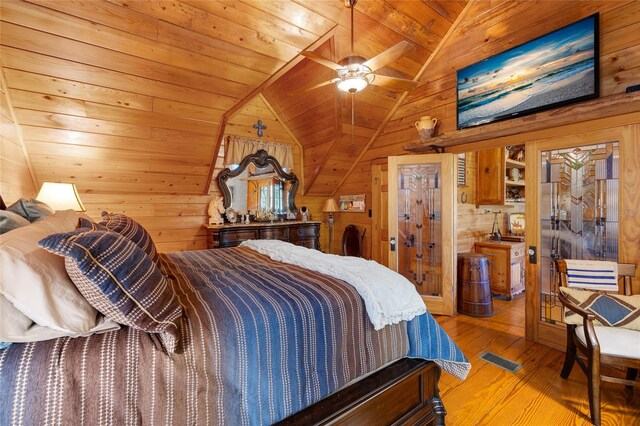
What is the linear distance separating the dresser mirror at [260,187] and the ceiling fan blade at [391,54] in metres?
2.72

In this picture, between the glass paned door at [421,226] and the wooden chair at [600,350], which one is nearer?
the wooden chair at [600,350]

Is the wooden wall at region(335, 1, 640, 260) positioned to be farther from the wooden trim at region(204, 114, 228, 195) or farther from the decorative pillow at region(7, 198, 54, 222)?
the decorative pillow at region(7, 198, 54, 222)

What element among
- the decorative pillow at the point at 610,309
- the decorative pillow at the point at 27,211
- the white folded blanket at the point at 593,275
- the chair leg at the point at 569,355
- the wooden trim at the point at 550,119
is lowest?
the chair leg at the point at 569,355

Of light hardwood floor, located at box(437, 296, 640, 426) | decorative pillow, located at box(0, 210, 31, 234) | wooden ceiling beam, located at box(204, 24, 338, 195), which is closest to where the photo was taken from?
decorative pillow, located at box(0, 210, 31, 234)

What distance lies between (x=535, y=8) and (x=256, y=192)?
4078 mm

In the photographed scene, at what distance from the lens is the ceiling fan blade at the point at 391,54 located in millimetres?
2111

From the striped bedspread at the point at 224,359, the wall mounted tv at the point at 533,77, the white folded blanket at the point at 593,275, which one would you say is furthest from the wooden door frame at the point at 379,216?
the striped bedspread at the point at 224,359

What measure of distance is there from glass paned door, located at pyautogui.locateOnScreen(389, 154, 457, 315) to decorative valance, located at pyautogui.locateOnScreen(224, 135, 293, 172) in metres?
2.00

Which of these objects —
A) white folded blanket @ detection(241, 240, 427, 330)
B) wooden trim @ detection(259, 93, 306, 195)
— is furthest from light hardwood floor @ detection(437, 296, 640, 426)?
wooden trim @ detection(259, 93, 306, 195)

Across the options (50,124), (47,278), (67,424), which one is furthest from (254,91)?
(67,424)

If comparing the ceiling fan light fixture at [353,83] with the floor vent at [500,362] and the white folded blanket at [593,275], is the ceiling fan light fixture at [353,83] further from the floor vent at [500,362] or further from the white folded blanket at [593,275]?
the floor vent at [500,362]

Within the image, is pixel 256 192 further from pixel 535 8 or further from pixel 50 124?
pixel 535 8

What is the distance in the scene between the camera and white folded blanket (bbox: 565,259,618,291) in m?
2.13

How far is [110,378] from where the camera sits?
873mm
